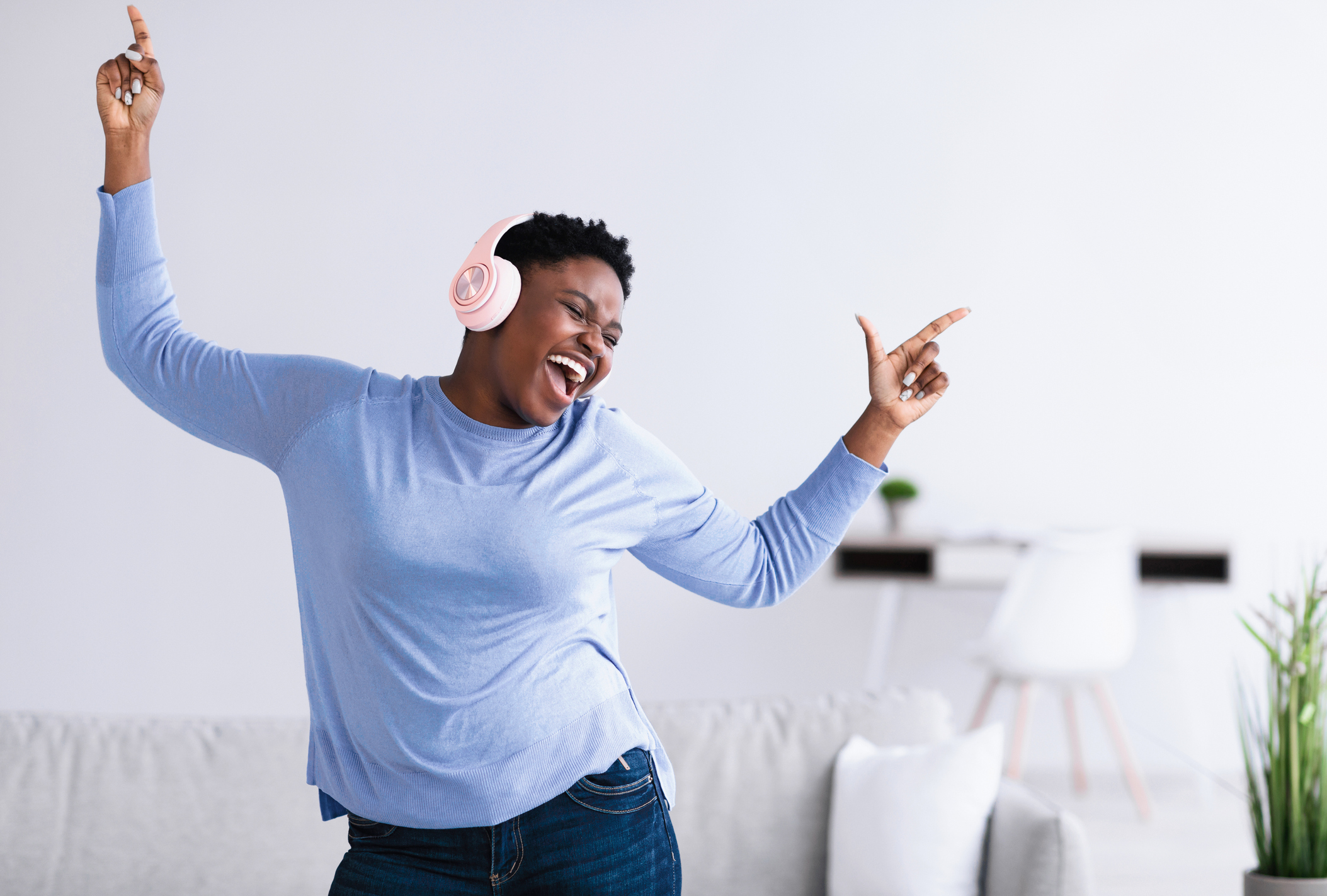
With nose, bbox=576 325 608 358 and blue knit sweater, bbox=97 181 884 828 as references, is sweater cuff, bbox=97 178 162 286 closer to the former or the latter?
blue knit sweater, bbox=97 181 884 828

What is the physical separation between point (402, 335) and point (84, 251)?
114cm

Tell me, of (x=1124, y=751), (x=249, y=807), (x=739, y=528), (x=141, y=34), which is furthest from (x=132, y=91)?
(x=1124, y=751)

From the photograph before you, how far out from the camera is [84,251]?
155 inches

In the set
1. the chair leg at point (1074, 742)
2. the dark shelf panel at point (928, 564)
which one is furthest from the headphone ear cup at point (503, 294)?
the chair leg at point (1074, 742)

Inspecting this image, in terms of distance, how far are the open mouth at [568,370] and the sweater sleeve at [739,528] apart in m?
0.07

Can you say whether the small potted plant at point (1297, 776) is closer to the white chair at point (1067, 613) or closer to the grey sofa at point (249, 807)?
the grey sofa at point (249, 807)

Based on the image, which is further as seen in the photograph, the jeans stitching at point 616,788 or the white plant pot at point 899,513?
the white plant pot at point 899,513

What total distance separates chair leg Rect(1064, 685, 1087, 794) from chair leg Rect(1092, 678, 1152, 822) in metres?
0.10

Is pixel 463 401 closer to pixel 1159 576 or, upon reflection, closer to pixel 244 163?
pixel 1159 576

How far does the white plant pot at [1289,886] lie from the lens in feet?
6.12

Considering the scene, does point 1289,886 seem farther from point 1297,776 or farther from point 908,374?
point 908,374

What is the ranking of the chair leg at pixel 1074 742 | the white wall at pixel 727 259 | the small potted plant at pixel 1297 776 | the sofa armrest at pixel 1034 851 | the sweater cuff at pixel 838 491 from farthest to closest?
the white wall at pixel 727 259 < the chair leg at pixel 1074 742 < the small potted plant at pixel 1297 776 < the sofa armrest at pixel 1034 851 < the sweater cuff at pixel 838 491

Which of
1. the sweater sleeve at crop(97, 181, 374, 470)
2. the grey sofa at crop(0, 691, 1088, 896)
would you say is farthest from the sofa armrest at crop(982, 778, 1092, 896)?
the sweater sleeve at crop(97, 181, 374, 470)

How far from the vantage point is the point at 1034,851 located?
64.6 inches
